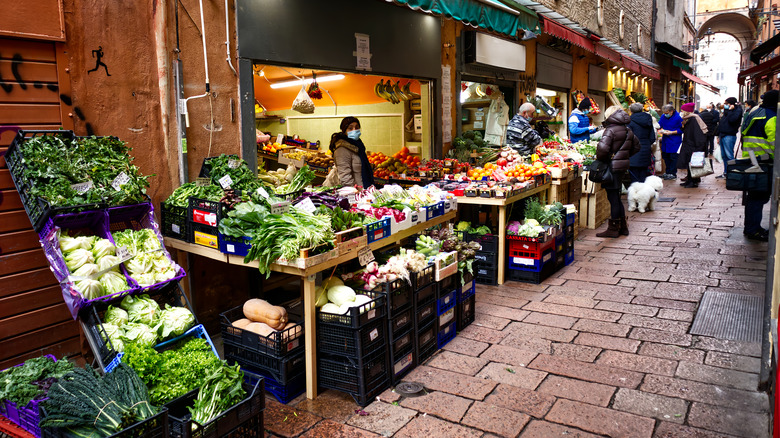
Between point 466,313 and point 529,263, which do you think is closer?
point 466,313

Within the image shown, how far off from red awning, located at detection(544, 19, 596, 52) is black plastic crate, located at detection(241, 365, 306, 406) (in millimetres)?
8023

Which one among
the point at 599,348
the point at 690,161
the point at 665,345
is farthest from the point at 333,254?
the point at 690,161

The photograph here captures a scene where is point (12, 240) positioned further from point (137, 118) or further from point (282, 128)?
point (282, 128)

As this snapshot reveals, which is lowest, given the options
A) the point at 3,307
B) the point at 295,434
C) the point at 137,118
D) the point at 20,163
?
the point at 295,434

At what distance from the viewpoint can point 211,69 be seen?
5.09 meters

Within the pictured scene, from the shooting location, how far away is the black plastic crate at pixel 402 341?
13.4ft

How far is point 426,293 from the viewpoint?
4.48m

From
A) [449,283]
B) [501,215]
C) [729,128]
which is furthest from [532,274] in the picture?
[729,128]

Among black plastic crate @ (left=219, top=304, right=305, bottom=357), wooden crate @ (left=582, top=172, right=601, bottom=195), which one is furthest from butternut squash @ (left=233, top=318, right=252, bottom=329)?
wooden crate @ (left=582, top=172, right=601, bottom=195)

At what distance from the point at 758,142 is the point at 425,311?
228 inches

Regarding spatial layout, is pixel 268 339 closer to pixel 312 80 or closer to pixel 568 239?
pixel 568 239

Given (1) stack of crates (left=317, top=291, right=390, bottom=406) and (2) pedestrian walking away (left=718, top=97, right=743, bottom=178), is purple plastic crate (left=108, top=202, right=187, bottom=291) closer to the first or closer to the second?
(1) stack of crates (left=317, top=291, right=390, bottom=406)

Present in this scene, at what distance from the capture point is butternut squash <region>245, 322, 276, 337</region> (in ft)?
12.7

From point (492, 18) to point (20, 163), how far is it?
21.0ft
